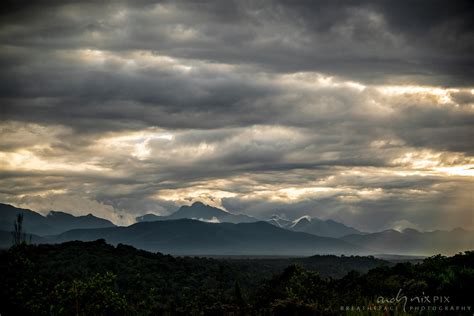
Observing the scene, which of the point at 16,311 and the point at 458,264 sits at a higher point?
the point at 458,264

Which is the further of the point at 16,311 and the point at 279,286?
the point at 279,286

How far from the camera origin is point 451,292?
30.1 metres

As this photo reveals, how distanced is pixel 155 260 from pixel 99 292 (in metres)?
101

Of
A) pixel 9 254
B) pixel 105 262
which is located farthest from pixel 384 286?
pixel 105 262

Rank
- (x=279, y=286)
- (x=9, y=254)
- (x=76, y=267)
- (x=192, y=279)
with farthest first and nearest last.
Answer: (x=192, y=279)
(x=76, y=267)
(x=9, y=254)
(x=279, y=286)

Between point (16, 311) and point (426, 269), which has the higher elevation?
point (426, 269)

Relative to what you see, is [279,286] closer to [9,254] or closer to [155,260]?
[9,254]

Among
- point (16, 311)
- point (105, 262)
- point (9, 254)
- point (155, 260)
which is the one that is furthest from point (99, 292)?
point (155, 260)

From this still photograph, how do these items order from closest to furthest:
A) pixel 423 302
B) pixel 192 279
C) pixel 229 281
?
pixel 423 302 → pixel 192 279 → pixel 229 281

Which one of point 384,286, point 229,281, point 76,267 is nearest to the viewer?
point 384,286

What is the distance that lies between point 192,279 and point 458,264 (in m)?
83.9

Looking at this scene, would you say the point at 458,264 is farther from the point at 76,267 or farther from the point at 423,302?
the point at 76,267

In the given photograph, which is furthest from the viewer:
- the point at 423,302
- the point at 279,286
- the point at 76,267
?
the point at 76,267

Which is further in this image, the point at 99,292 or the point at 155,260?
the point at 155,260
